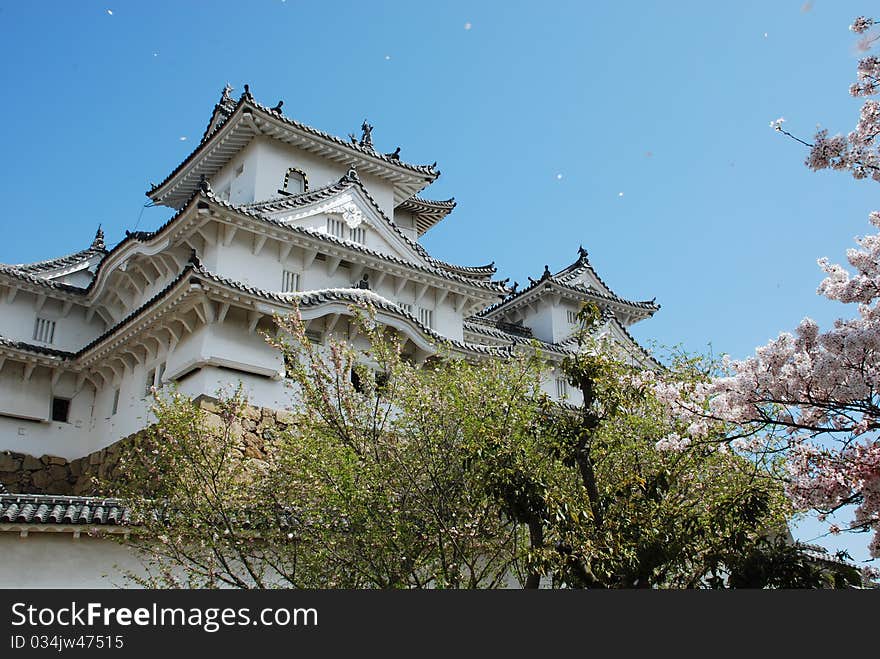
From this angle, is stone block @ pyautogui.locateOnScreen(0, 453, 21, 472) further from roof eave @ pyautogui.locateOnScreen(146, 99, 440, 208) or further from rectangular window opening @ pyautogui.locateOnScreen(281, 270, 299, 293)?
roof eave @ pyautogui.locateOnScreen(146, 99, 440, 208)

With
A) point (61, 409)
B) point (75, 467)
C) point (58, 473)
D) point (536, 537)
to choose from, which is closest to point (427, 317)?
point (75, 467)

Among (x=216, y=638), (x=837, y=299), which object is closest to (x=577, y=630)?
(x=216, y=638)

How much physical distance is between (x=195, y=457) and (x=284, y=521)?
1.77 metres

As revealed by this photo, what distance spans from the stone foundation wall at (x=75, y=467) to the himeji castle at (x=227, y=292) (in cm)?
39

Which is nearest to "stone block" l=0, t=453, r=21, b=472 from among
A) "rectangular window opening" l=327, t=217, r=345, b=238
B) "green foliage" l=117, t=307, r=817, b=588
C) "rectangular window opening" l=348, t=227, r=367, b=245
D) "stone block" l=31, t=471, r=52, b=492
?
"stone block" l=31, t=471, r=52, b=492

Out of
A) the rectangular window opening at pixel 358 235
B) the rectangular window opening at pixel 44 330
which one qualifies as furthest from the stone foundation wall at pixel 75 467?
the rectangular window opening at pixel 358 235

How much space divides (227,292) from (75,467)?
8591 mm

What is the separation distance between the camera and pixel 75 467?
23828 mm

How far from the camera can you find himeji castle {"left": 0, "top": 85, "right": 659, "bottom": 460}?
2130 cm

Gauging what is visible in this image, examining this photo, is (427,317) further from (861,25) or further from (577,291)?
(861,25)

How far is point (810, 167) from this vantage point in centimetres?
788

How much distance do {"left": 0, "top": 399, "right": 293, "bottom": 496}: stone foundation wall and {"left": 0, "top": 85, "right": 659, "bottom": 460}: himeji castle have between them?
389 mm

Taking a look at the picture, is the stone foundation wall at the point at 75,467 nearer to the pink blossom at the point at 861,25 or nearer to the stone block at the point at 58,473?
the stone block at the point at 58,473

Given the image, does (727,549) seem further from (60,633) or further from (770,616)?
(60,633)
